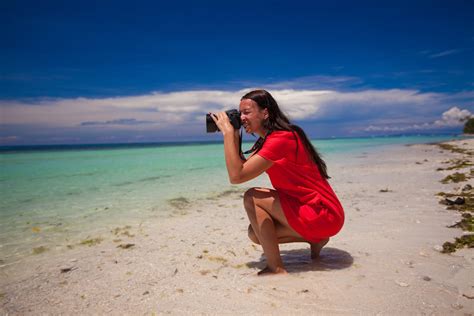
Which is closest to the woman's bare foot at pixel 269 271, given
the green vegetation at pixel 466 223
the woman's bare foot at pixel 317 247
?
the woman's bare foot at pixel 317 247

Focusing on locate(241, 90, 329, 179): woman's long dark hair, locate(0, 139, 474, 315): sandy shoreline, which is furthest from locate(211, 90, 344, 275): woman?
locate(0, 139, 474, 315): sandy shoreline

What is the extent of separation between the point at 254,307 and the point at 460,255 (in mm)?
2217

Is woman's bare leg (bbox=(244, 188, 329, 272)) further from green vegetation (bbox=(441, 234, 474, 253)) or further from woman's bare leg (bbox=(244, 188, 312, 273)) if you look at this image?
green vegetation (bbox=(441, 234, 474, 253))

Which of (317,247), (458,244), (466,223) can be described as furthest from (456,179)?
(317,247)

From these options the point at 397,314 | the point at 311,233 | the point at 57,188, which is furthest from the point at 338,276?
the point at 57,188

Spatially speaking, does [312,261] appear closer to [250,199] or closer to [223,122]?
[250,199]

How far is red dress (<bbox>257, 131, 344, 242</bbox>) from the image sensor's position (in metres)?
2.64

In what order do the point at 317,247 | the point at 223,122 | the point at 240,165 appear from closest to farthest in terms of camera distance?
the point at 240,165
the point at 223,122
the point at 317,247

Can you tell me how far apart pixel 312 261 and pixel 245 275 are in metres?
0.77

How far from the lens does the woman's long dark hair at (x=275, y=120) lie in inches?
104

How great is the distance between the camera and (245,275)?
9.46ft

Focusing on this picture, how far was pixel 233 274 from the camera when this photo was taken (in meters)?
2.93

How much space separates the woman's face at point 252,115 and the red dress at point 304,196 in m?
0.23

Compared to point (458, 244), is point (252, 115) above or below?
above
